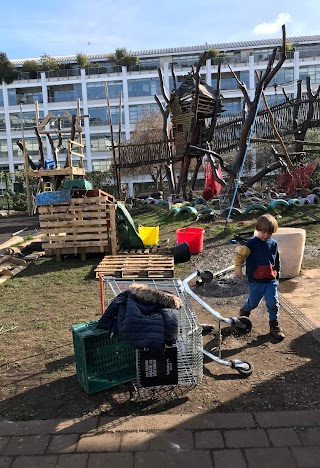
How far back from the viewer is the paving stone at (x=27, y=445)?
9.23ft

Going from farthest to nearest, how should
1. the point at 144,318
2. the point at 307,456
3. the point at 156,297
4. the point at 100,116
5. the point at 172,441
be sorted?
the point at 100,116
the point at 156,297
the point at 144,318
the point at 172,441
the point at 307,456

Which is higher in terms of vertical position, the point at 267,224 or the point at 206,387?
the point at 267,224

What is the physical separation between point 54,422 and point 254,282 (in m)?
2.61

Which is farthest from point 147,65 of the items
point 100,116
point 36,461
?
point 36,461

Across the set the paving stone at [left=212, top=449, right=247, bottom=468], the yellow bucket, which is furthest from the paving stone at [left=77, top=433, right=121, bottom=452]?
the yellow bucket

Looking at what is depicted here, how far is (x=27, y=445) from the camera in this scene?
2889mm

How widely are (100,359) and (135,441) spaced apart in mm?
875

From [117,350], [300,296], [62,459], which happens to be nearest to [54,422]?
[62,459]

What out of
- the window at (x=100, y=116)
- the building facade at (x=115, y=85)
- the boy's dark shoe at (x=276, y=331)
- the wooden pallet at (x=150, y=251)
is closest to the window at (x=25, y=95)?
the building facade at (x=115, y=85)

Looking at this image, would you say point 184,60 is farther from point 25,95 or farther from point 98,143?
point 25,95

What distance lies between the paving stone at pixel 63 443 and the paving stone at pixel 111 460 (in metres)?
0.19

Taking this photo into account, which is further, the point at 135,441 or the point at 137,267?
the point at 137,267

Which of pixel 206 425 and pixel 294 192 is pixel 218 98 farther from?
pixel 206 425

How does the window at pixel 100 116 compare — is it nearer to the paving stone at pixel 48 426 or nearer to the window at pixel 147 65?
the window at pixel 147 65
